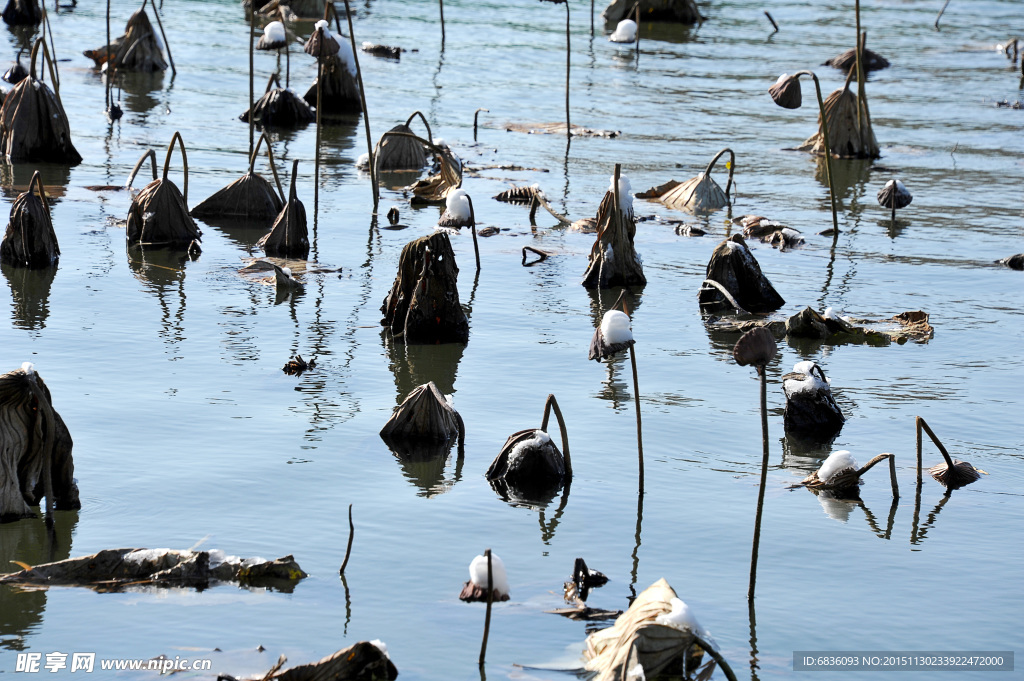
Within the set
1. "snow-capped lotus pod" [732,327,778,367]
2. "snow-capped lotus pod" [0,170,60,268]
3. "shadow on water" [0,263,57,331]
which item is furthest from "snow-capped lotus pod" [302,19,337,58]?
"snow-capped lotus pod" [732,327,778,367]

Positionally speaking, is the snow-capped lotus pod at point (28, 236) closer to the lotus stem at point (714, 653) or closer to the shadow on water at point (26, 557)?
the shadow on water at point (26, 557)

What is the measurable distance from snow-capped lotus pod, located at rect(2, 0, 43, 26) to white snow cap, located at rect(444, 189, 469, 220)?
1502 cm

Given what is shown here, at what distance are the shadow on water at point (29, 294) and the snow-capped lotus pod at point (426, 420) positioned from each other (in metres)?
2.95

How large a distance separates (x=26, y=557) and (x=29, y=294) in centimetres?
418

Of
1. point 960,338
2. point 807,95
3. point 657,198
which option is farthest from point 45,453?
point 807,95

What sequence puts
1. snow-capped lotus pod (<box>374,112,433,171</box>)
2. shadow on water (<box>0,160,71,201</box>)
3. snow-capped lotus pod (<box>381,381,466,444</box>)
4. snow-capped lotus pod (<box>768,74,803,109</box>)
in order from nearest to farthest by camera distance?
snow-capped lotus pod (<box>381,381,466,444</box>) < snow-capped lotus pod (<box>768,74,803,109</box>) < shadow on water (<box>0,160,71,201</box>) < snow-capped lotus pod (<box>374,112,433,171</box>)

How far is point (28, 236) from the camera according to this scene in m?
9.33

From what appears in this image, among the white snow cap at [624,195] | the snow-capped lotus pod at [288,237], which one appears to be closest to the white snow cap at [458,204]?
the white snow cap at [624,195]

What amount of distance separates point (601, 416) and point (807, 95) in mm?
12921

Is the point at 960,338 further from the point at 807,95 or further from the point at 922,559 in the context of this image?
A: the point at 807,95

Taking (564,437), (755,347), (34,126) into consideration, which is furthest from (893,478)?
(34,126)

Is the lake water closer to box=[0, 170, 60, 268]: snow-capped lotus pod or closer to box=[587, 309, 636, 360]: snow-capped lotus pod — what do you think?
box=[0, 170, 60, 268]: snow-capped lotus pod

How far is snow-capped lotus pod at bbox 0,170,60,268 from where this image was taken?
366 inches

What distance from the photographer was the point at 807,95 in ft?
61.5
